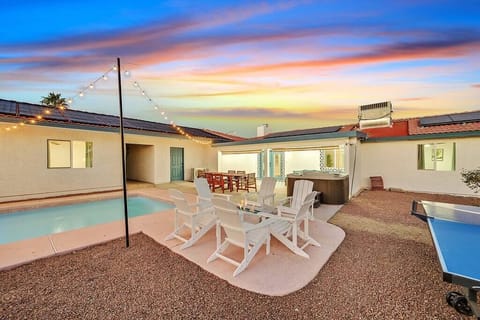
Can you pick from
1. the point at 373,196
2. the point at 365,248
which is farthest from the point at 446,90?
the point at 365,248

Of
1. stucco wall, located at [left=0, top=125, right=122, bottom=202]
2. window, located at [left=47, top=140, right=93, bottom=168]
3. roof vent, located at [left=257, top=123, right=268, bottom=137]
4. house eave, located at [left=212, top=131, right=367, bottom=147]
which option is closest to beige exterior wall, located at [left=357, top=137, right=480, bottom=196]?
house eave, located at [left=212, top=131, right=367, bottom=147]

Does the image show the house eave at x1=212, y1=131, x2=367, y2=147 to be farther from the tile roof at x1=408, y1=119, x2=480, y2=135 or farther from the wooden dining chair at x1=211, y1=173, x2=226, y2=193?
the tile roof at x1=408, y1=119, x2=480, y2=135

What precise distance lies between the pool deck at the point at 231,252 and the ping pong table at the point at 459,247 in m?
1.56

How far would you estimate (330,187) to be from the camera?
26.0 ft

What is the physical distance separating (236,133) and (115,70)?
56.4 ft

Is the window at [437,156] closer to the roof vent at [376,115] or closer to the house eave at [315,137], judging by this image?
the house eave at [315,137]

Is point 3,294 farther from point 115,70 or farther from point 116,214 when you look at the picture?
point 116,214

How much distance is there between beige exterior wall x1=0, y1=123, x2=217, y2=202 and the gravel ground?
7.09 metres

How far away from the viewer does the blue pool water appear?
5938 millimetres

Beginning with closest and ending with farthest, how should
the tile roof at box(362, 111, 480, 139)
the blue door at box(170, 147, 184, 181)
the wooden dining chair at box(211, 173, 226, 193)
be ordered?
1. the tile roof at box(362, 111, 480, 139)
2. the wooden dining chair at box(211, 173, 226, 193)
3. the blue door at box(170, 147, 184, 181)

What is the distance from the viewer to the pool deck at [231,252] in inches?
124

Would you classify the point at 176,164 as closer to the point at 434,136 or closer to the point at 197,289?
the point at 197,289

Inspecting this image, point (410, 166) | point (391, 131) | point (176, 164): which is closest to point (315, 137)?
point (410, 166)

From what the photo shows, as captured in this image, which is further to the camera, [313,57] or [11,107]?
[11,107]
